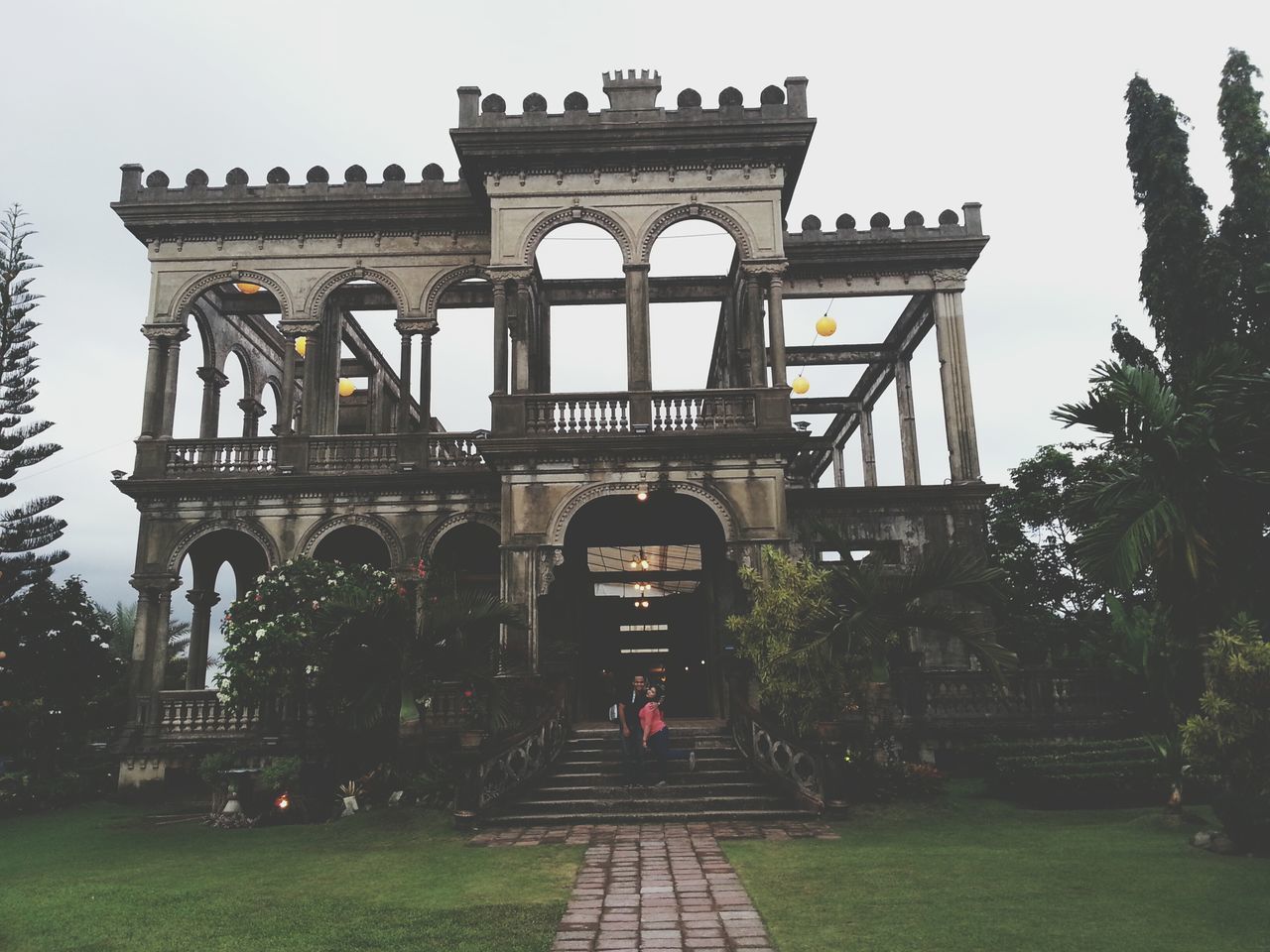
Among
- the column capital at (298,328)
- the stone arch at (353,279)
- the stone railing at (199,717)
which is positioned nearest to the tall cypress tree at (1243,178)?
the stone arch at (353,279)

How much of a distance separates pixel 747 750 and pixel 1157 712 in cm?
647

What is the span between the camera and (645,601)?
20.0 meters

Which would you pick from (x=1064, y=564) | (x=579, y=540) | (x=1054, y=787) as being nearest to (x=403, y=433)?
(x=579, y=540)

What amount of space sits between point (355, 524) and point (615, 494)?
19.1ft

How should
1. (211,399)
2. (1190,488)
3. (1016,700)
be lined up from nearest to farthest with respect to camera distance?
(1190,488), (1016,700), (211,399)

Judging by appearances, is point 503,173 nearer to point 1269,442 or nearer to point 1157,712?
point 1269,442

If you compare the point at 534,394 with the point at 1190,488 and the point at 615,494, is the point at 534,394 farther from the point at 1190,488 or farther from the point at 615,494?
the point at 1190,488

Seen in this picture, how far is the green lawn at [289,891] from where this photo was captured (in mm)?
6734

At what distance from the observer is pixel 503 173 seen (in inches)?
664

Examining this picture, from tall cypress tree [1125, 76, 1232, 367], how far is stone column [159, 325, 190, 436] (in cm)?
2111

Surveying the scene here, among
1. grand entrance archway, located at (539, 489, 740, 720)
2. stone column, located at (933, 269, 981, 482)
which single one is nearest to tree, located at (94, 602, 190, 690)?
grand entrance archway, located at (539, 489, 740, 720)

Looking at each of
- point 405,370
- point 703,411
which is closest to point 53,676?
point 405,370

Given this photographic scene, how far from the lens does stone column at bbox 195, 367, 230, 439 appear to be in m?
20.3

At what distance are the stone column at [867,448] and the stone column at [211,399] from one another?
53.5 ft
